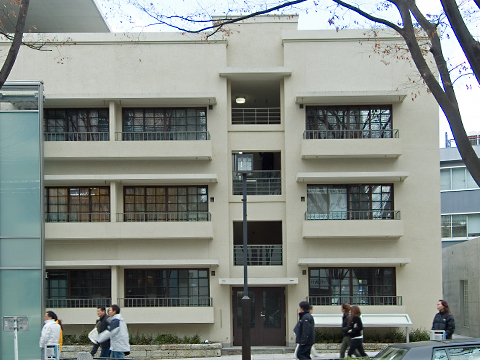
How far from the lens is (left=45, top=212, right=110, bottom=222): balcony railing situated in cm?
2203

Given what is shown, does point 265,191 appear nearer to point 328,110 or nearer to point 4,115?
point 328,110

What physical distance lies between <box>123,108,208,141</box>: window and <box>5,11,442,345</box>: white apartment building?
55mm

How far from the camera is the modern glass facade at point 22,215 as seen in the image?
19.5 m

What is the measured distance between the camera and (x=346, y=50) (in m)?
22.1

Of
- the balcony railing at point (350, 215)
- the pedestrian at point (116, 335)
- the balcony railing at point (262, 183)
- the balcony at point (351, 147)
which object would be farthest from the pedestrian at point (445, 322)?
the balcony railing at point (262, 183)

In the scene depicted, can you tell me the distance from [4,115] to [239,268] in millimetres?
9765

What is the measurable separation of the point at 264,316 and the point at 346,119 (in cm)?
794

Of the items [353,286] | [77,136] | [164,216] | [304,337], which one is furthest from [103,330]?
[353,286]

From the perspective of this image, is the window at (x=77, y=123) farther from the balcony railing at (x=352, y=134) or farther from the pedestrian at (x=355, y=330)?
the pedestrian at (x=355, y=330)

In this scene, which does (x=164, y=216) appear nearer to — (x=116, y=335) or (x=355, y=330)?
(x=116, y=335)

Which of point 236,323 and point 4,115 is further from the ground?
point 4,115

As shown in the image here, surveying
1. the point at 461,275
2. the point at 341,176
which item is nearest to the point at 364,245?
A: the point at 341,176

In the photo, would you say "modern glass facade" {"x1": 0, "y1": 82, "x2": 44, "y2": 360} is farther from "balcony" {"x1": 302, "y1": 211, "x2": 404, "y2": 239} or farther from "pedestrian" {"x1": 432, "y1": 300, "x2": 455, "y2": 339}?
"pedestrian" {"x1": 432, "y1": 300, "x2": 455, "y2": 339}

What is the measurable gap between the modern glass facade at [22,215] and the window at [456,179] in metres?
27.6
